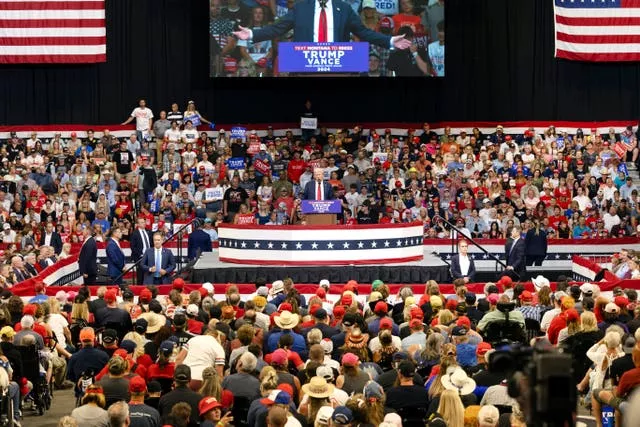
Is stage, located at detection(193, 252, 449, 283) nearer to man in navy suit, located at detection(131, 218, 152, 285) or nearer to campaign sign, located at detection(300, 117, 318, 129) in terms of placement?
man in navy suit, located at detection(131, 218, 152, 285)

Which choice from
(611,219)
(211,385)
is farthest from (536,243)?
(211,385)

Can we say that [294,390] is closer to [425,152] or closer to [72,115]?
[425,152]

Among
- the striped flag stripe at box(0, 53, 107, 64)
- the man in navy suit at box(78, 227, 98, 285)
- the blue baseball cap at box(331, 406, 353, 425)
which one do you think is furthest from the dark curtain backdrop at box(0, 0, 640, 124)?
the blue baseball cap at box(331, 406, 353, 425)

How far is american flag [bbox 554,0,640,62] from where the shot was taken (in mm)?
37250

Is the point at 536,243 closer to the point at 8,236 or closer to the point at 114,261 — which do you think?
the point at 114,261

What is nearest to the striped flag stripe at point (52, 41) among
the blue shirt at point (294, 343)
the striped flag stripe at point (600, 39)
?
the striped flag stripe at point (600, 39)

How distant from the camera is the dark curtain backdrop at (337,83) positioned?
3831cm

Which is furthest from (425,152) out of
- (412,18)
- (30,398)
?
(30,398)

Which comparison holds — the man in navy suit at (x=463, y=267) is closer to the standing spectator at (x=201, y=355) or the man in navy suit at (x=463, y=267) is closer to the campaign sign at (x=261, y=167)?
the campaign sign at (x=261, y=167)

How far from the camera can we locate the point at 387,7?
36.2 m

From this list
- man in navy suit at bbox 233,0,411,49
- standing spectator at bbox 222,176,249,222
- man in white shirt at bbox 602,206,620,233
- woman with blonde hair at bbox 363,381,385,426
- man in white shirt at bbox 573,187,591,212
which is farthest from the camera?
man in navy suit at bbox 233,0,411,49

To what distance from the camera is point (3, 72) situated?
3859 centimetres

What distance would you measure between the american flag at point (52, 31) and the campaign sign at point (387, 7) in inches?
309

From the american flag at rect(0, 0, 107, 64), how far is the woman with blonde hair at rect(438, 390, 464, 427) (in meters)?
27.3
